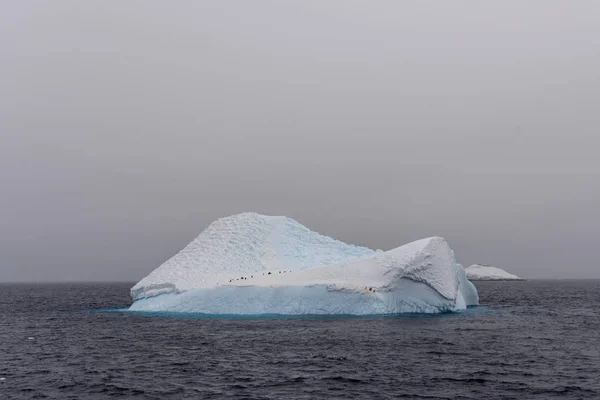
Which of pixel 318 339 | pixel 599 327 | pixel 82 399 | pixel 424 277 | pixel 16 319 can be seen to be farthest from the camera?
pixel 16 319

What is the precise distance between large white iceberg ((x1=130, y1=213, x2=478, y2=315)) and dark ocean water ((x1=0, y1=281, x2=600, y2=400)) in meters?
2.85

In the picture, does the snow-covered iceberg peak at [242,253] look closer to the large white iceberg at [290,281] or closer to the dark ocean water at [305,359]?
the large white iceberg at [290,281]

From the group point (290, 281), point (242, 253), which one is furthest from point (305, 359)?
point (242, 253)

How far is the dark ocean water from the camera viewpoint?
19.7 m

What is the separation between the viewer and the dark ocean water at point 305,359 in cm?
1967

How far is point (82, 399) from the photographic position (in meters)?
18.7

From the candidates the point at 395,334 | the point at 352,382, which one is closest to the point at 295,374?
the point at 352,382

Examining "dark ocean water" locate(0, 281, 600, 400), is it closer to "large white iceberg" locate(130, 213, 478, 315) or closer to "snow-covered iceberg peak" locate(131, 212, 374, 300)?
"large white iceberg" locate(130, 213, 478, 315)

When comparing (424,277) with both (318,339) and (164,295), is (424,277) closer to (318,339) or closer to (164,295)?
(318,339)

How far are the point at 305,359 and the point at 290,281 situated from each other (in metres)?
19.7

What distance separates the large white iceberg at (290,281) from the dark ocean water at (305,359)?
2852 millimetres

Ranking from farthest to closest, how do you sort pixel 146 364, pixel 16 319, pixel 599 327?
pixel 16 319
pixel 599 327
pixel 146 364

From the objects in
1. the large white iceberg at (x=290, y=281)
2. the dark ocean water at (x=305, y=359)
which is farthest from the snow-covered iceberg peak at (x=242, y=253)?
the dark ocean water at (x=305, y=359)

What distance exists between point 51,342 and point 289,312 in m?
17.9
